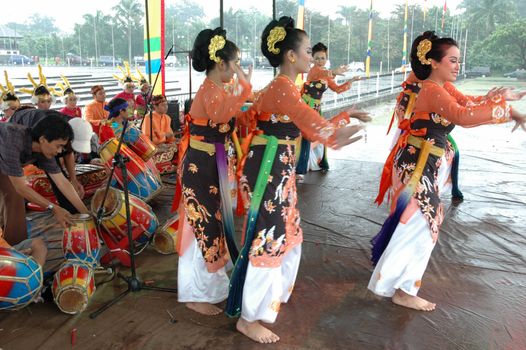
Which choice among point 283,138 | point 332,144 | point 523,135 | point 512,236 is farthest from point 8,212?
point 523,135

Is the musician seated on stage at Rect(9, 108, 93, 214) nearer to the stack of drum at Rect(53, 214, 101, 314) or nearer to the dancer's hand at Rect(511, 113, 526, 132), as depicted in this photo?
the stack of drum at Rect(53, 214, 101, 314)

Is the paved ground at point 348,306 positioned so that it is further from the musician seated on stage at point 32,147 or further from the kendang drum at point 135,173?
the musician seated on stage at point 32,147


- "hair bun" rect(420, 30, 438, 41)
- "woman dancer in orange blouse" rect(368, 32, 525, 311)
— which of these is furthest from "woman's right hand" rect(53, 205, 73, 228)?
"hair bun" rect(420, 30, 438, 41)

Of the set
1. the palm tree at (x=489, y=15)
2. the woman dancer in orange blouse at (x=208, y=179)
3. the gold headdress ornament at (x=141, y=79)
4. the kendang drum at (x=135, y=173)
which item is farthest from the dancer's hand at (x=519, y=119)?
the palm tree at (x=489, y=15)

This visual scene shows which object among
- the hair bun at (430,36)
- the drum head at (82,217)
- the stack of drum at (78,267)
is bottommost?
the stack of drum at (78,267)

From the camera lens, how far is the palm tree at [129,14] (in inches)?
316

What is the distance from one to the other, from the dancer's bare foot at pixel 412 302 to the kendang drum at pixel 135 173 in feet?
7.58

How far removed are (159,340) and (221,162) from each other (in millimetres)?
884

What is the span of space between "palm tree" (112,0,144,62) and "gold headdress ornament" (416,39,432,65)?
6534 millimetres

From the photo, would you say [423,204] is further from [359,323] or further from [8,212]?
[8,212]

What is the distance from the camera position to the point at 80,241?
267cm

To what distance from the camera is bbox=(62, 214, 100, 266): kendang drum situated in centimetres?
266

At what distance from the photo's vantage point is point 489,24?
723 inches

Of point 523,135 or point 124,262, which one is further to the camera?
point 523,135
